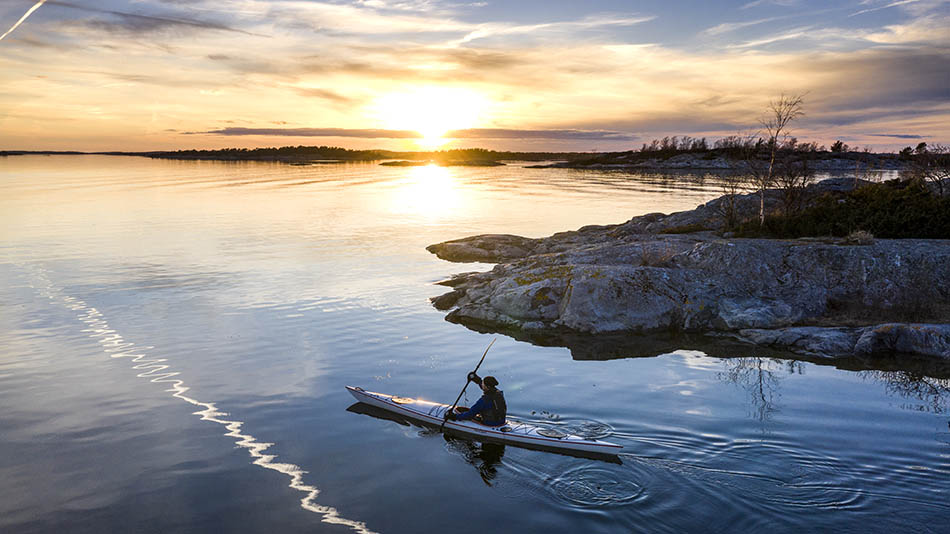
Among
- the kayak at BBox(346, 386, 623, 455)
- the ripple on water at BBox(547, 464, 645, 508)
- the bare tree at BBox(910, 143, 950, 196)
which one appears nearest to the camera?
the ripple on water at BBox(547, 464, 645, 508)

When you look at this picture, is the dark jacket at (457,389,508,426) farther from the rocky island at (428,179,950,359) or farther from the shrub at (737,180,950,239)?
the shrub at (737,180,950,239)

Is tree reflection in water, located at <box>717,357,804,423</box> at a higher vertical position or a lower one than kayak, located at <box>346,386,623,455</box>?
higher

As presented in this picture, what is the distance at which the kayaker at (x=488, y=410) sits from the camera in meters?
13.4

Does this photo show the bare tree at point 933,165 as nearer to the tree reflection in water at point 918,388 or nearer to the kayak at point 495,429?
the tree reflection in water at point 918,388

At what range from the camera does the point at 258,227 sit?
170 ft

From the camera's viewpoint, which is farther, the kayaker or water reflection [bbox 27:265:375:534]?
the kayaker

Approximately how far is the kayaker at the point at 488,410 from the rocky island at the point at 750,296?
7930 mm

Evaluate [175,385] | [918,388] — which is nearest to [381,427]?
[175,385]

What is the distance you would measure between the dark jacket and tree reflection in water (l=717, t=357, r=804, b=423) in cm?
624

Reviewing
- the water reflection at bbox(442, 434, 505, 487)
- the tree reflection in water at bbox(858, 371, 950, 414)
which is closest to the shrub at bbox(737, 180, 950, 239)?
the tree reflection in water at bbox(858, 371, 950, 414)

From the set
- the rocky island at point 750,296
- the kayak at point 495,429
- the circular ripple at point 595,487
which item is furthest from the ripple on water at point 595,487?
the rocky island at point 750,296

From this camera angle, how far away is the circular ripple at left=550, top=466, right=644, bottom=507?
1075 centimetres

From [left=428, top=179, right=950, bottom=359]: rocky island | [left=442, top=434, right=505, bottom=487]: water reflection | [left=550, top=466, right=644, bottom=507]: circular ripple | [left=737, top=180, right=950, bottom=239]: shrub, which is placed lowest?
[left=442, top=434, right=505, bottom=487]: water reflection

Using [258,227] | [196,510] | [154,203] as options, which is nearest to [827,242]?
[196,510]
